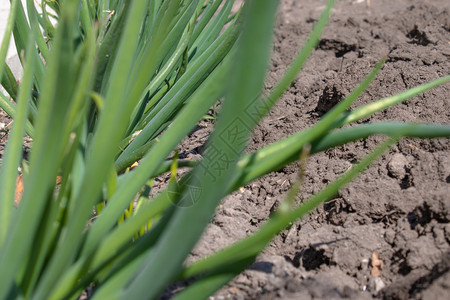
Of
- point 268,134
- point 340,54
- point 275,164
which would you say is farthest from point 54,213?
point 340,54

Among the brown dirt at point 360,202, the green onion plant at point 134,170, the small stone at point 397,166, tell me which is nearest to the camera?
the green onion plant at point 134,170

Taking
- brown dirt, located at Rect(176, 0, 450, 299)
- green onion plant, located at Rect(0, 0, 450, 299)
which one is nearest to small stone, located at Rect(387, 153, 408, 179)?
brown dirt, located at Rect(176, 0, 450, 299)

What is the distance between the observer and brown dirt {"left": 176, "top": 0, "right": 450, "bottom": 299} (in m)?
1.32

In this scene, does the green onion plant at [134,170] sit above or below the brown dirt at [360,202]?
below

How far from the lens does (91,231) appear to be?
39.7 inches

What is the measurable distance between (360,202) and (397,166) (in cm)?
24

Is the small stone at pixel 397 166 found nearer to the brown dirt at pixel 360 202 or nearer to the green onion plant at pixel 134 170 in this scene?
the brown dirt at pixel 360 202

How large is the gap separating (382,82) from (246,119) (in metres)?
1.74

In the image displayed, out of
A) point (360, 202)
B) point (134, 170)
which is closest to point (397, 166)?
point (360, 202)

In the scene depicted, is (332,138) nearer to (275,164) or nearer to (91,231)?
(275,164)

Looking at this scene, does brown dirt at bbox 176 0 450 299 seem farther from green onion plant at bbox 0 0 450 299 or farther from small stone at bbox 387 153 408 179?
green onion plant at bbox 0 0 450 299

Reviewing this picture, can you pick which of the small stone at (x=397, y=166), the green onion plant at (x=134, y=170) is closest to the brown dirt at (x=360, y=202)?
the small stone at (x=397, y=166)

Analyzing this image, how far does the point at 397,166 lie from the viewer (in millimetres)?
1835

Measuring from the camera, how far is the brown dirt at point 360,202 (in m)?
A: 1.32
